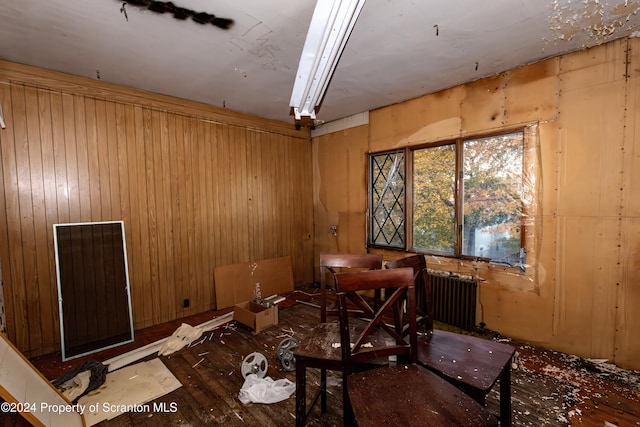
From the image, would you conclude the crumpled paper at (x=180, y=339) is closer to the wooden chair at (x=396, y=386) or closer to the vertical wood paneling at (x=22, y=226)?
the vertical wood paneling at (x=22, y=226)

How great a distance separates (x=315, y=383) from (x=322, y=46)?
2.39 metres

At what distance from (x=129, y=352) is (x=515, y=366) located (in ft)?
11.4

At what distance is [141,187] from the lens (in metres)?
3.06

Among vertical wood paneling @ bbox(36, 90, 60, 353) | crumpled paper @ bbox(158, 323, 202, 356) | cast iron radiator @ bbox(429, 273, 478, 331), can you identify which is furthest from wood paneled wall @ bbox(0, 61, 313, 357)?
cast iron radiator @ bbox(429, 273, 478, 331)

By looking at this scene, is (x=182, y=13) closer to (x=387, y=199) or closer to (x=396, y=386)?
(x=396, y=386)

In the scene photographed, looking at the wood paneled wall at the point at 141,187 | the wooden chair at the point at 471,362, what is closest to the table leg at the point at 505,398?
the wooden chair at the point at 471,362

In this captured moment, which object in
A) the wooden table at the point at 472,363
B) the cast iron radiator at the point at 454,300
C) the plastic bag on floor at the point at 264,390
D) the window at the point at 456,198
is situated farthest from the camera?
the cast iron radiator at the point at 454,300

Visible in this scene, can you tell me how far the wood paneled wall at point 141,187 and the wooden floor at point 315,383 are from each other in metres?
0.69

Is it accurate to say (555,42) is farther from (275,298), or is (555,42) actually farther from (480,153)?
(275,298)

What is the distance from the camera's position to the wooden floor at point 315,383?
5.80 ft

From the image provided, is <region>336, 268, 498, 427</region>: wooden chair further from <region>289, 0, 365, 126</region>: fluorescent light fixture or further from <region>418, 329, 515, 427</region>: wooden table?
<region>289, 0, 365, 126</region>: fluorescent light fixture

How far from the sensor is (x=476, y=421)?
3.53ft

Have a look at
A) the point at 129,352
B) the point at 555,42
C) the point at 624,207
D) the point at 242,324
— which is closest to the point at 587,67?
the point at 555,42

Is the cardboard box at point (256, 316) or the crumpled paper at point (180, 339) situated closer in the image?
the crumpled paper at point (180, 339)
